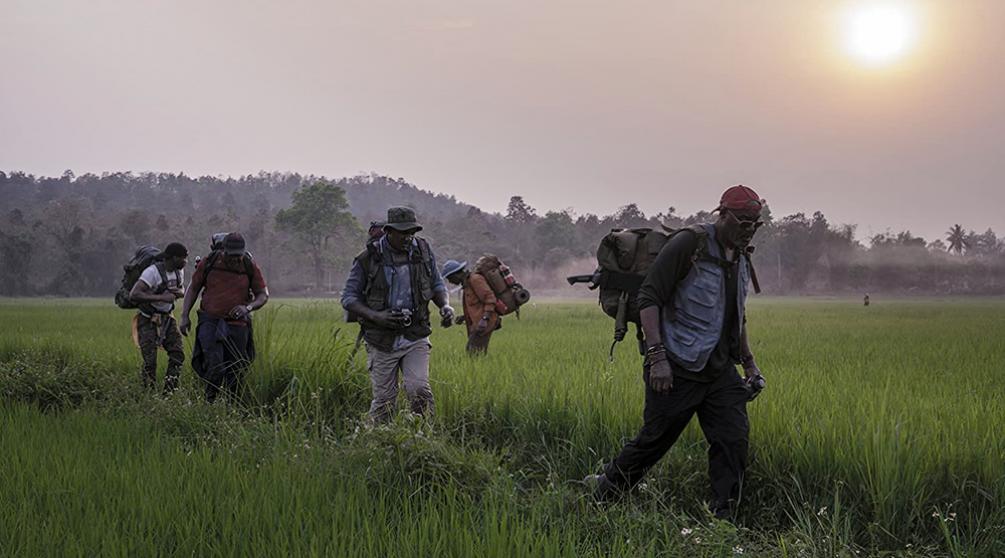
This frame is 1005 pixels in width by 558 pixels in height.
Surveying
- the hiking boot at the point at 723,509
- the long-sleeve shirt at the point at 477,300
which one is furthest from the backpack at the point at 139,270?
the hiking boot at the point at 723,509

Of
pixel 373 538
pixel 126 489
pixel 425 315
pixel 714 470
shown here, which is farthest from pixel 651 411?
pixel 126 489

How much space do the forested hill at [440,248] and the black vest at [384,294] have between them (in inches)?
1792

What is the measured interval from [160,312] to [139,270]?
28.5 inches

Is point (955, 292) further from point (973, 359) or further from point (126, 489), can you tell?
point (126, 489)

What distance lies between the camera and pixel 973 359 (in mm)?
9297

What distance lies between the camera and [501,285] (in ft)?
28.7

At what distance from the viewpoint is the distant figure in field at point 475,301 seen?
861 cm

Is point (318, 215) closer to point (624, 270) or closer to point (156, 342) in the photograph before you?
point (156, 342)

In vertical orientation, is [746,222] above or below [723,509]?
above

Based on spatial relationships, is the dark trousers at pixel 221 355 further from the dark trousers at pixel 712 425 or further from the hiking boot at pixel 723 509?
the hiking boot at pixel 723 509

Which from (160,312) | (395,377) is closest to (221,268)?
(160,312)

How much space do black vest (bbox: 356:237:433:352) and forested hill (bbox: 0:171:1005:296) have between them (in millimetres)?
45508

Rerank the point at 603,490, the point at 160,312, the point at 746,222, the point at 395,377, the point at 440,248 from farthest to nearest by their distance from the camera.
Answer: the point at 440,248 < the point at 160,312 < the point at 395,377 < the point at 603,490 < the point at 746,222

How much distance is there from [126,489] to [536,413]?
2953mm
